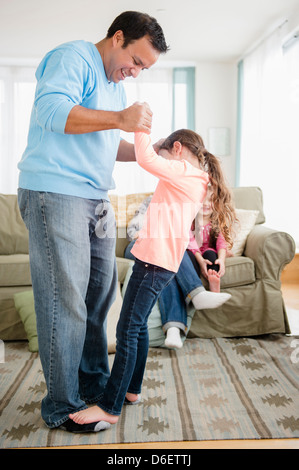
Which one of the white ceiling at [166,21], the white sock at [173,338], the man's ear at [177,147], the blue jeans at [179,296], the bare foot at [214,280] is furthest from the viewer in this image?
the white ceiling at [166,21]

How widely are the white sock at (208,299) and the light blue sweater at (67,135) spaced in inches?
38.4

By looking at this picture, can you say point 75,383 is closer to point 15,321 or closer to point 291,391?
point 291,391

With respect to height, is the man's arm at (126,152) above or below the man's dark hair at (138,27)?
below

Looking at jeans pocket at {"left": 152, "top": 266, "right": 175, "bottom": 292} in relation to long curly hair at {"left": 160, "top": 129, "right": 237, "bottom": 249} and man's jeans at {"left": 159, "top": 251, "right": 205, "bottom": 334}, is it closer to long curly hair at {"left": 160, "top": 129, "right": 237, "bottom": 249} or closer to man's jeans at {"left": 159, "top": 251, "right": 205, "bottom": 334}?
long curly hair at {"left": 160, "top": 129, "right": 237, "bottom": 249}

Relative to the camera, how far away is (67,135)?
50.2 inches

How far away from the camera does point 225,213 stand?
1629 mm

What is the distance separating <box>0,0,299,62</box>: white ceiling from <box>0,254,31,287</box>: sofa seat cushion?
2671 millimetres

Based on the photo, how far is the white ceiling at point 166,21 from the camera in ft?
12.8

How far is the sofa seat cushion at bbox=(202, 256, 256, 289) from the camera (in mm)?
2379

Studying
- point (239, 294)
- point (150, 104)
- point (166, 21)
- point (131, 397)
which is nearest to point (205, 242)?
point (239, 294)

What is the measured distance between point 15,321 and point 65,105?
4.94 ft

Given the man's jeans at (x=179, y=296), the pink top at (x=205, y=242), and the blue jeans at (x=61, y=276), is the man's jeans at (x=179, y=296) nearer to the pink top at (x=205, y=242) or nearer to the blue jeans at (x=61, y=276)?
the pink top at (x=205, y=242)

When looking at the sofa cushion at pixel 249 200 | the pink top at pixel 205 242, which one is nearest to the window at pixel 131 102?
the sofa cushion at pixel 249 200
